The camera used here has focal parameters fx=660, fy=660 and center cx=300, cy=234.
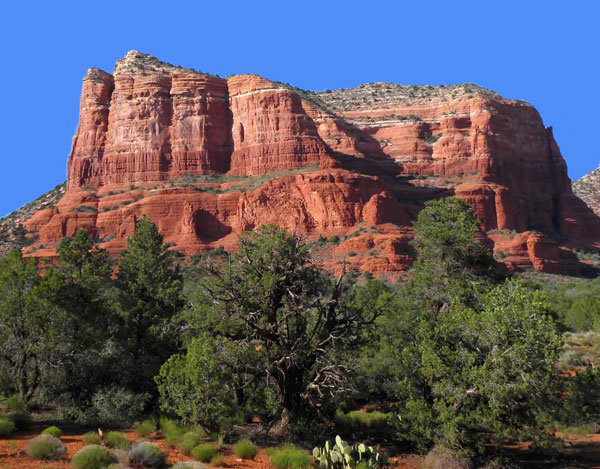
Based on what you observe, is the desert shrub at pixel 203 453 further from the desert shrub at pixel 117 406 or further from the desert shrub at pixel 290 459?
the desert shrub at pixel 117 406

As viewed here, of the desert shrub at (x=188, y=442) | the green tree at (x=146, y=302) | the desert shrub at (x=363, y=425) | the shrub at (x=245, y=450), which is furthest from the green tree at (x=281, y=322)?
the green tree at (x=146, y=302)

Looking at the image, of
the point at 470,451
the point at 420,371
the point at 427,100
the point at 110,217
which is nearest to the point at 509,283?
the point at 420,371

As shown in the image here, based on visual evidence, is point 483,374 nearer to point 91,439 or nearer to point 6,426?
point 91,439

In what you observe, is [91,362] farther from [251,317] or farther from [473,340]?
[473,340]

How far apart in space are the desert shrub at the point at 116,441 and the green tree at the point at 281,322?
3.68 m

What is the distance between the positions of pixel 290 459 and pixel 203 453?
260 centimetres

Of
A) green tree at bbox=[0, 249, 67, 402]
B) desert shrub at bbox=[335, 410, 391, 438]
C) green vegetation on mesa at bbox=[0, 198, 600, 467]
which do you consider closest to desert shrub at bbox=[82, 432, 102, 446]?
green vegetation on mesa at bbox=[0, 198, 600, 467]

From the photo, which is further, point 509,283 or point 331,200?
point 331,200

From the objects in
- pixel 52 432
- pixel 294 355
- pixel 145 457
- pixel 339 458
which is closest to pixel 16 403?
pixel 52 432

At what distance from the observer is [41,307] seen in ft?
74.3

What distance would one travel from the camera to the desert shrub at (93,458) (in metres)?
16.2

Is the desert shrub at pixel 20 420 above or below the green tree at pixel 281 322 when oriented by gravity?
below

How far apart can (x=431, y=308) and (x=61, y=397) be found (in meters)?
13.9

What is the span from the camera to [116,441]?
1934 centimetres
